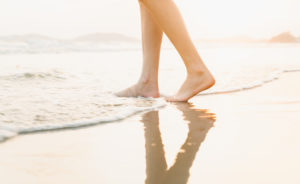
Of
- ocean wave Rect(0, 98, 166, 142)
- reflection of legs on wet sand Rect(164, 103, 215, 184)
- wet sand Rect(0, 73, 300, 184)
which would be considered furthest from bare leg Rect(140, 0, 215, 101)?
ocean wave Rect(0, 98, 166, 142)

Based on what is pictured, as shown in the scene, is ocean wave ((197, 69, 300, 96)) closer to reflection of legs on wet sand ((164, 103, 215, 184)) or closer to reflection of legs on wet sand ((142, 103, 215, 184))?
reflection of legs on wet sand ((164, 103, 215, 184))

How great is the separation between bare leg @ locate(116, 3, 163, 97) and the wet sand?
570mm

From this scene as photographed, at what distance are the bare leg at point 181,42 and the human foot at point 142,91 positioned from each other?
0.65 ft

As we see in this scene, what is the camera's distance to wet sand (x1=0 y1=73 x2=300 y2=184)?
866mm

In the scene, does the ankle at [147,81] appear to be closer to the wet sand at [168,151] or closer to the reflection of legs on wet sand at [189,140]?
the reflection of legs on wet sand at [189,140]

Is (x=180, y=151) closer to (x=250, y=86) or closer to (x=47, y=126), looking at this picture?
(x=47, y=126)

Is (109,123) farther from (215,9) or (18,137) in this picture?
(215,9)

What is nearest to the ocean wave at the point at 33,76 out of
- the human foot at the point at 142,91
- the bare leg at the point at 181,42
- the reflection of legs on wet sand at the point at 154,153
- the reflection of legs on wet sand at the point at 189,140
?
the human foot at the point at 142,91

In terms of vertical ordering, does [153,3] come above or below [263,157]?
above

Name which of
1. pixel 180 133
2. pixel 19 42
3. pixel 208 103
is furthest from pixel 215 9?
pixel 180 133

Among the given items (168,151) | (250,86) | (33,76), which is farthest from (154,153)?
(33,76)

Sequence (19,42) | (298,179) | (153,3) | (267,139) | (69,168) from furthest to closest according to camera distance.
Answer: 1. (19,42)
2. (153,3)
3. (267,139)
4. (69,168)
5. (298,179)

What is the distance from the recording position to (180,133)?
1.27 m

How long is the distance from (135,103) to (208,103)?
370mm
